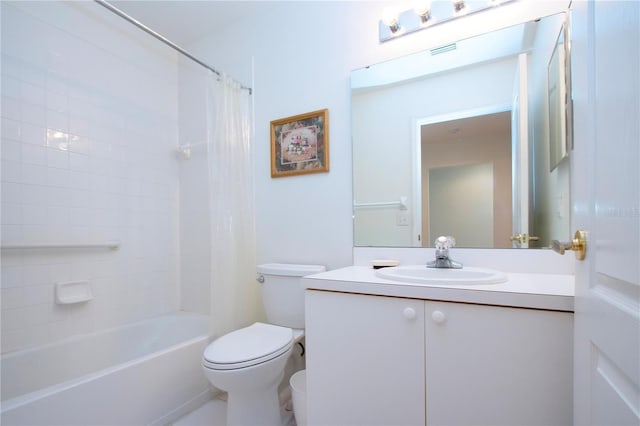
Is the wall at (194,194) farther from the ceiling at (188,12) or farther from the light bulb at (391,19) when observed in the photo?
the light bulb at (391,19)

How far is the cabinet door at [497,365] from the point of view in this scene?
75 centimetres

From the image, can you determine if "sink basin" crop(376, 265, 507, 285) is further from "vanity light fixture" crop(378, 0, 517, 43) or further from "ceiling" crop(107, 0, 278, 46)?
"ceiling" crop(107, 0, 278, 46)

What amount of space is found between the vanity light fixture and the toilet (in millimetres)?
1284

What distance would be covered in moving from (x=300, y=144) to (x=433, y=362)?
1.31 metres

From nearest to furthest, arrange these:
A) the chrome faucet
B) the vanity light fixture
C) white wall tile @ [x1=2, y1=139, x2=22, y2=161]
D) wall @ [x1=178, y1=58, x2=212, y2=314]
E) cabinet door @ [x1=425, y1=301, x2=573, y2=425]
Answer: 1. cabinet door @ [x1=425, y1=301, x2=573, y2=425]
2. the chrome faucet
3. the vanity light fixture
4. white wall tile @ [x1=2, y1=139, x2=22, y2=161]
5. wall @ [x1=178, y1=58, x2=212, y2=314]

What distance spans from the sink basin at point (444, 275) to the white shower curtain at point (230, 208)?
35.1 inches

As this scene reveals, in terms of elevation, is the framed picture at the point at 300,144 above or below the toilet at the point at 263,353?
above

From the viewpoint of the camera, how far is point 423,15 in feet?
4.63

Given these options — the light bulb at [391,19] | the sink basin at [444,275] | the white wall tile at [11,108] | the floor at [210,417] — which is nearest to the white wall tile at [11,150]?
the white wall tile at [11,108]

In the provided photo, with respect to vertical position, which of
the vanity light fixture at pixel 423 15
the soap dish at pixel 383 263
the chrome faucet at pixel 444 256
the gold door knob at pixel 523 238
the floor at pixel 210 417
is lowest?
the floor at pixel 210 417

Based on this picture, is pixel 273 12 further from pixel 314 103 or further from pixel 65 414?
pixel 65 414

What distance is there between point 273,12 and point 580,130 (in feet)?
6.18

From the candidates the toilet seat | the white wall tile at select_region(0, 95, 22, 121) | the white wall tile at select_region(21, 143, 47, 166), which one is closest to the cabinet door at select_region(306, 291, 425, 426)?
the toilet seat

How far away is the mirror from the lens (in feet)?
3.90
